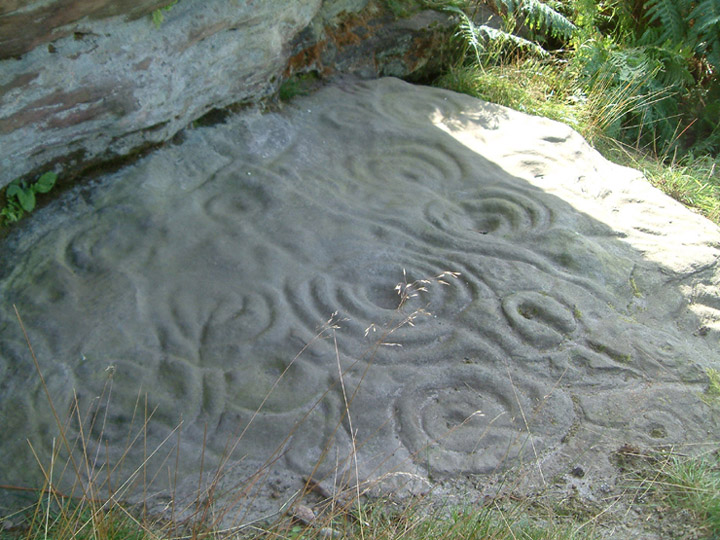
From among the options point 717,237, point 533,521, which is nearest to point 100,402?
point 533,521

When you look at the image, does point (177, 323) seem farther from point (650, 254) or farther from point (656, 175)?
point (656, 175)

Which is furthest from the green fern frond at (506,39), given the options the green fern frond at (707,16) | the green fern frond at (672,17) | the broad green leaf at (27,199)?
the broad green leaf at (27,199)

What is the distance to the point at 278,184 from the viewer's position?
11.2ft

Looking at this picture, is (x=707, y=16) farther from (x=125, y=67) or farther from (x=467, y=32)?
(x=125, y=67)

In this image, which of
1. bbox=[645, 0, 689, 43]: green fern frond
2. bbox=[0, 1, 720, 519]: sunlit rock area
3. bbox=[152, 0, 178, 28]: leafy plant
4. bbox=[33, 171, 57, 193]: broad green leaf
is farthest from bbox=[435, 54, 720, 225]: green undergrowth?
bbox=[33, 171, 57, 193]: broad green leaf

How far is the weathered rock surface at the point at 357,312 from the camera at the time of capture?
236 centimetres

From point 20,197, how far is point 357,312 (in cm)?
152

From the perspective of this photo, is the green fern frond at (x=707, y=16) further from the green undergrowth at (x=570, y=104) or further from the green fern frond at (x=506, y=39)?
the green fern frond at (x=506, y=39)

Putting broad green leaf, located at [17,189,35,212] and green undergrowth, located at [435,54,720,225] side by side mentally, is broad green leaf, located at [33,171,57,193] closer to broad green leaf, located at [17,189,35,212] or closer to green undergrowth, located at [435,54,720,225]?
broad green leaf, located at [17,189,35,212]

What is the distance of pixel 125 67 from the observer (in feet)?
10.1

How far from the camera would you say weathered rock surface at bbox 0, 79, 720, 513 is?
236cm

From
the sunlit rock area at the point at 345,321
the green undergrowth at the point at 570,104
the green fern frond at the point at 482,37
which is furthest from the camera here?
the green fern frond at the point at 482,37

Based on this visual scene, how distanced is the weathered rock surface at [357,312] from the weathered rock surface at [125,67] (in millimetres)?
167

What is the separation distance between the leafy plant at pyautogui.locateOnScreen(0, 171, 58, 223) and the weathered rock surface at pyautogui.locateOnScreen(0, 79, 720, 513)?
7 centimetres
